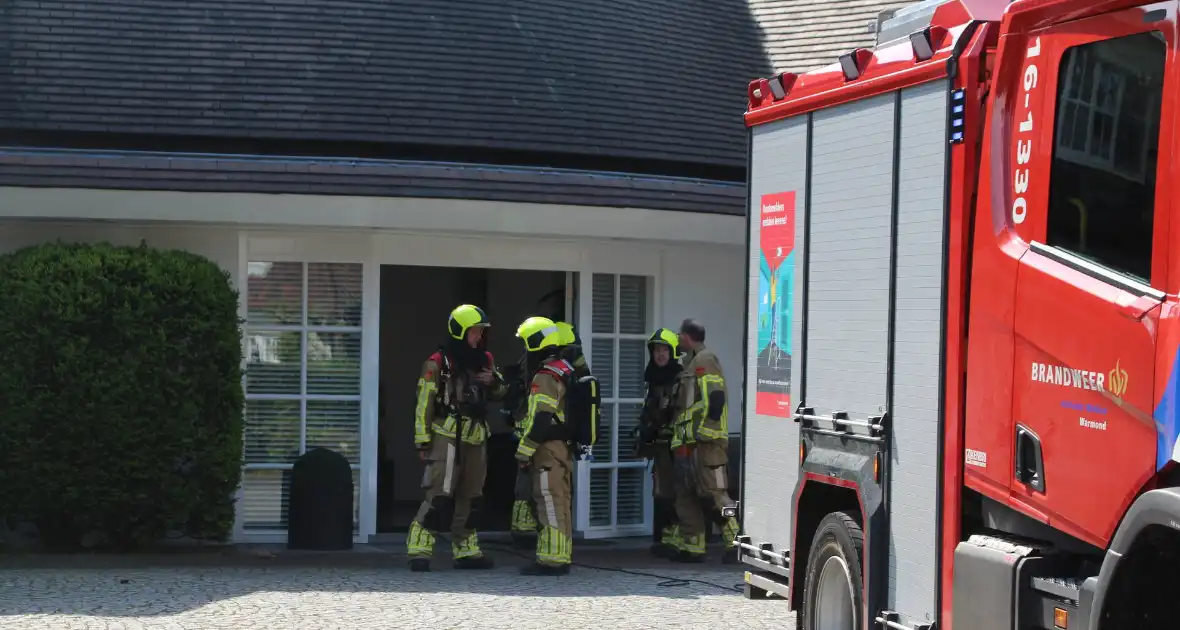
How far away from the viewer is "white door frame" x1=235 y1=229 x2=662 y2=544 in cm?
1284

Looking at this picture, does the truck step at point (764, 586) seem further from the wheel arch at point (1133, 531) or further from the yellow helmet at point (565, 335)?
the yellow helmet at point (565, 335)

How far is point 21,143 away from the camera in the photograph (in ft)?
45.6

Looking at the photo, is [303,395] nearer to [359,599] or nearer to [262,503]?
[262,503]

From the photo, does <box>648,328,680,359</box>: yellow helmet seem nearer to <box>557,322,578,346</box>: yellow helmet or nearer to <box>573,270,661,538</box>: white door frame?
<box>573,270,661,538</box>: white door frame

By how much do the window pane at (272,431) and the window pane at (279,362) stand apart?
0.12 m

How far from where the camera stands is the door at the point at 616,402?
1350cm

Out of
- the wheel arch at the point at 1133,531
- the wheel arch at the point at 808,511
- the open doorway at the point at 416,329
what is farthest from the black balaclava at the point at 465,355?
the wheel arch at the point at 1133,531

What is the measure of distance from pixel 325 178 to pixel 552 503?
3024 millimetres

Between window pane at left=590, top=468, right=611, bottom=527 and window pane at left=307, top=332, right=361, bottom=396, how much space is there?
2119mm

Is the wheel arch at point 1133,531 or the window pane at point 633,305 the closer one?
the wheel arch at point 1133,531

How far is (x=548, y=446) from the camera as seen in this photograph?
1152cm

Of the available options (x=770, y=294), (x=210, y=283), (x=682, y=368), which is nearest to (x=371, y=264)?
(x=210, y=283)

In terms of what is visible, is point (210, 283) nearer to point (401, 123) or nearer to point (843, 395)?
point (401, 123)

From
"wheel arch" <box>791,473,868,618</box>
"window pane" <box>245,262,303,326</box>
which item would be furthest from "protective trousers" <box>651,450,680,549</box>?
"wheel arch" <box>791,473,868,618</box>
